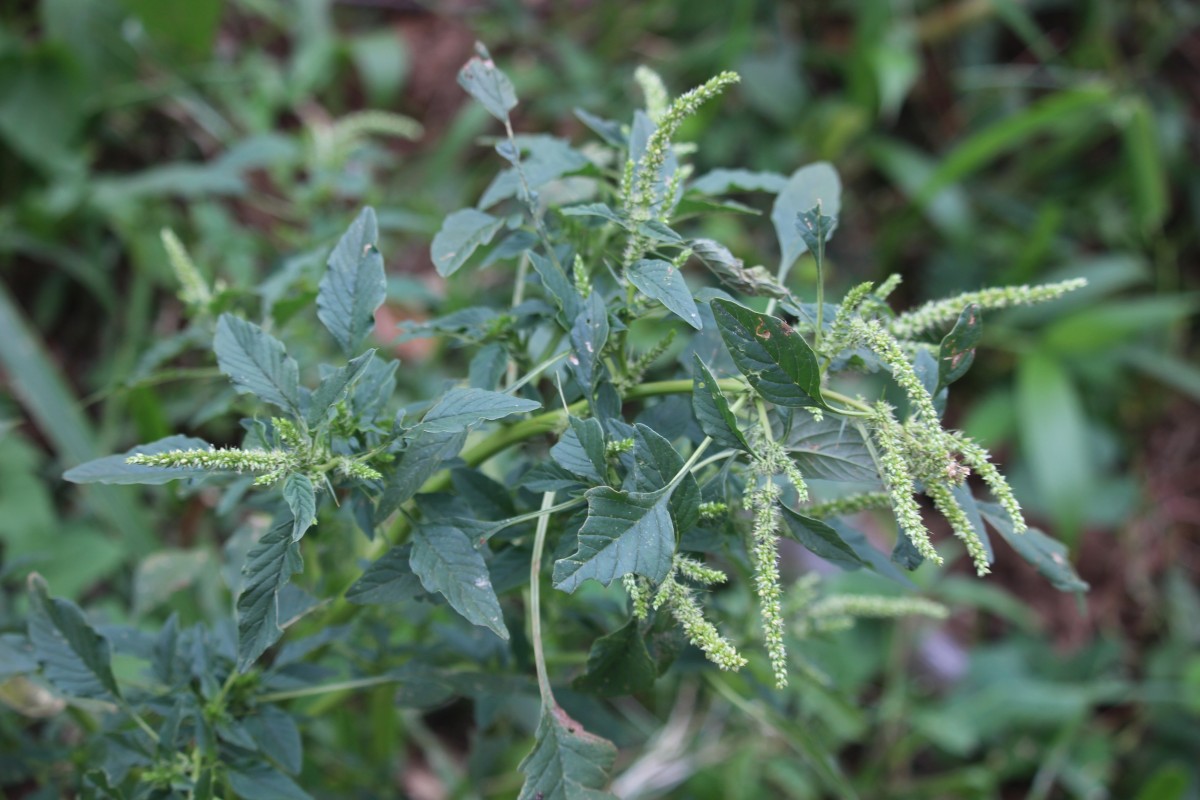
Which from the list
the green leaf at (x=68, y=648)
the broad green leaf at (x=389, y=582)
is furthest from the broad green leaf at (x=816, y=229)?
the green leaf at (x=68, y=648)

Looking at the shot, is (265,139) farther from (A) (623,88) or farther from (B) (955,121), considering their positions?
(B) (955,121)

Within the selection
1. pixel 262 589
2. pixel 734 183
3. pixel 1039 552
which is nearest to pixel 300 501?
pixel 262 589

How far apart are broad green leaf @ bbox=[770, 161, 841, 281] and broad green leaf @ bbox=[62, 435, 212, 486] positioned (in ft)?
1.82

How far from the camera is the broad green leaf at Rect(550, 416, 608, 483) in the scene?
27.5 inches

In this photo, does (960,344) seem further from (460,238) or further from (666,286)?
(460,238)

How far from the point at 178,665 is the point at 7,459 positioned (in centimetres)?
101

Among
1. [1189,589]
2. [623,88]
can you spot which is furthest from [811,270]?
[1189,589]

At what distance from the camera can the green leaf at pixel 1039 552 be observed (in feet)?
2.71

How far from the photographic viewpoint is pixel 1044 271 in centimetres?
262

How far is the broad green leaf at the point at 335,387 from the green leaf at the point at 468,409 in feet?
0.21

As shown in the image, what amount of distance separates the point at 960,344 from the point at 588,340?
28 cm

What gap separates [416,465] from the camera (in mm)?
729

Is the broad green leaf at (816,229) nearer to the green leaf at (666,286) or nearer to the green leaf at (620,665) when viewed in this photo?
the green leaf at (666,286)

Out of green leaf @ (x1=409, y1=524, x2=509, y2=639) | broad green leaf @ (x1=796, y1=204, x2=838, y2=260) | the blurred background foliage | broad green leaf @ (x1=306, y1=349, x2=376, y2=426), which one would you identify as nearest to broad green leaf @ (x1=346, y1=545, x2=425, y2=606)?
green leaf @ (x1=409, y1=524, x2=509, y2=639)
